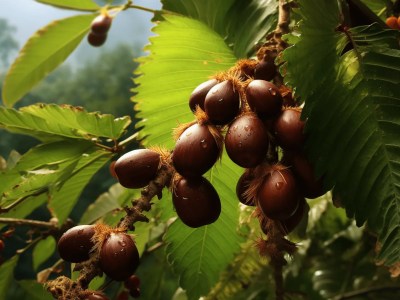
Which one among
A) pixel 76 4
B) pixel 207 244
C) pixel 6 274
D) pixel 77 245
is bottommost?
pixel 6 274

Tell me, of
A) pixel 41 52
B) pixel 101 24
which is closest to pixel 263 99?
pixel 101 24

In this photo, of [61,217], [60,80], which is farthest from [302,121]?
[60,80]

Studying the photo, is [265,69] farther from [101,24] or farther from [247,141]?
[101,24]

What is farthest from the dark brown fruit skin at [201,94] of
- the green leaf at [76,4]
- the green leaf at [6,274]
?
the green leaf at [76,4]

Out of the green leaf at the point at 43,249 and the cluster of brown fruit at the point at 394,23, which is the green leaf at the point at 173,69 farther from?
the green leaf at the point at 43,249

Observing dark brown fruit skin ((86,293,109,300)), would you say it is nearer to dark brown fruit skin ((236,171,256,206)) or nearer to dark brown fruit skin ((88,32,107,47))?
dark brown fruit skin ((236,171,256,206))

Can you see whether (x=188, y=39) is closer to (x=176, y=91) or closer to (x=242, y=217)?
(x=176, y=91)
